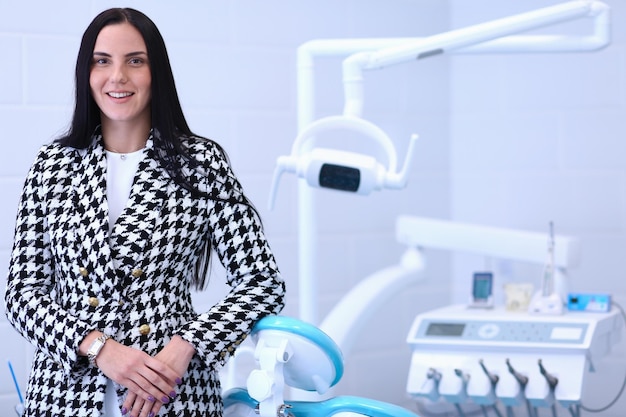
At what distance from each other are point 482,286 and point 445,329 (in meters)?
0.27

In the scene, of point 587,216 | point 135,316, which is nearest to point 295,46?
point 587,216

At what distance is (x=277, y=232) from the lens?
3.10 meters

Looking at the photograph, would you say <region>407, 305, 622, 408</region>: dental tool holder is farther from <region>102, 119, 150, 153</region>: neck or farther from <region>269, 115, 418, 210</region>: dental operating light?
<region>102, 119, 150, 153</region>: neck

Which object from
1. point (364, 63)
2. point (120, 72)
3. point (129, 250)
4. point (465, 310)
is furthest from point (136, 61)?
point (465, 310)

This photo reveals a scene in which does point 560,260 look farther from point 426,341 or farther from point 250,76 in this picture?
point 250,76

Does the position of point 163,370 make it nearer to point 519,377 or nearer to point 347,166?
point 347,166

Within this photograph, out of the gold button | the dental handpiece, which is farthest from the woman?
the dental handpiece

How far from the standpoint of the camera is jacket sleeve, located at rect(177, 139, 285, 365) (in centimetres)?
168

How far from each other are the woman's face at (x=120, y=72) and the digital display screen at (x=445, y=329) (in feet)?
3.36

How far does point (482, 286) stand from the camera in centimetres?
268

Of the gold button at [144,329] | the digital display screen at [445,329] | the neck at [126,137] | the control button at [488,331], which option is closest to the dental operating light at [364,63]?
the digital display screen at [445,329]

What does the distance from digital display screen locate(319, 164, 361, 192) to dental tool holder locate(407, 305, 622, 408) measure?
0.45 metres

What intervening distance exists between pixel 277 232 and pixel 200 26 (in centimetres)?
66

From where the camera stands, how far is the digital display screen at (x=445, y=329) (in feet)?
7.99
